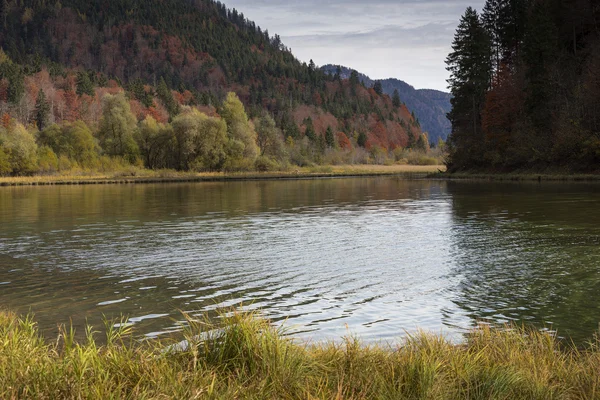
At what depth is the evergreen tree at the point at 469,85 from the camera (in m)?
95.4

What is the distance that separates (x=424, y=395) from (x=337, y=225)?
25.5 meters

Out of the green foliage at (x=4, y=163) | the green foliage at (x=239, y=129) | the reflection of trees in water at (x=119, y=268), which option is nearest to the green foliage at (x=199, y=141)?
the green foliage at (x=239, y=129)

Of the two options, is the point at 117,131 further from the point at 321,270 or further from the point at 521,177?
the point at 321,270

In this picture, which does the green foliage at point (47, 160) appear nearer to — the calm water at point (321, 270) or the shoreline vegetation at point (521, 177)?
the shoreline vegetation at point (521, 177)

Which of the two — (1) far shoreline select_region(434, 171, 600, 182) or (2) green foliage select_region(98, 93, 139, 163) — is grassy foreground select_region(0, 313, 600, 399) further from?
(2) green foliage select_region(98, 93, 139, 163)

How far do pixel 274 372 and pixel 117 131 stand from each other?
412 feet

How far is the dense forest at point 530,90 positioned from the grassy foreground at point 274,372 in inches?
2607

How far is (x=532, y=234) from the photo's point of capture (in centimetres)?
2711

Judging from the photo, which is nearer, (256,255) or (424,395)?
(424,395)

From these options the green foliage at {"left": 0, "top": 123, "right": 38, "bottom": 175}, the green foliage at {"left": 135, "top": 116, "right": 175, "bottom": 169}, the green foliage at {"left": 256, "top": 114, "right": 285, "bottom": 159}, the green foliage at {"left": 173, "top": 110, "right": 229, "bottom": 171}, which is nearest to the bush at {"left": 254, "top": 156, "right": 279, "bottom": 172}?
the green foliage at {"left": 256, "top": 114, "right": 285, "bottom": 159}

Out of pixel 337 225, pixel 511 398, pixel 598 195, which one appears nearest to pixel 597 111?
pixel 598 195

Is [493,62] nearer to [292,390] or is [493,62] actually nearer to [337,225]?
[337,225]

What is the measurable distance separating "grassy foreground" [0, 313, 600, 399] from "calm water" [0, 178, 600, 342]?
8.58 feet

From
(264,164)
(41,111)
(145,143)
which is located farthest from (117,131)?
(41,111)
